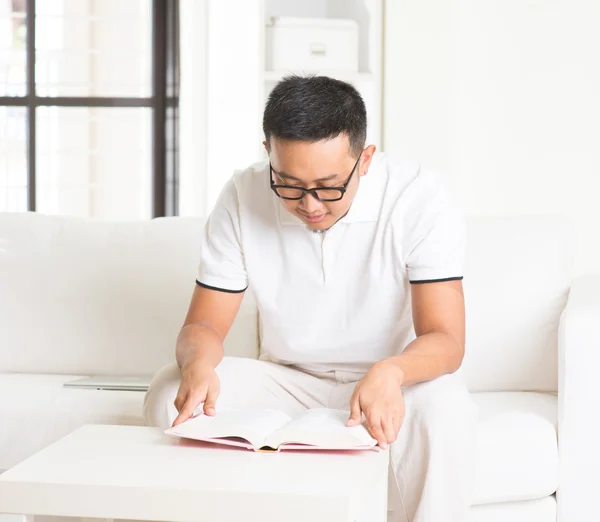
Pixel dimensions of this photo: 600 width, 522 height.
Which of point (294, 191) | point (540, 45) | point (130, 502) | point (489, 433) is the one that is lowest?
point (489, 433)

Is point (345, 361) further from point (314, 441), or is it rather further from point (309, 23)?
point (309, 23)

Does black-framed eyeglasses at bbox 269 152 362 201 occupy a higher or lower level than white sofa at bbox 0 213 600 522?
higher

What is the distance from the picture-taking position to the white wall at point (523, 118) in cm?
336

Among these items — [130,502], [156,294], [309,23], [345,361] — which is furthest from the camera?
[309,23]

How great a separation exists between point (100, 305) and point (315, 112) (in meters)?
1.08

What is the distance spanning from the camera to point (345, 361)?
1932 millimetres

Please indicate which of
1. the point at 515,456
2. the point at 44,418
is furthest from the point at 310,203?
the point at 44,418

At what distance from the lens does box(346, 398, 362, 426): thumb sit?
1.44 m

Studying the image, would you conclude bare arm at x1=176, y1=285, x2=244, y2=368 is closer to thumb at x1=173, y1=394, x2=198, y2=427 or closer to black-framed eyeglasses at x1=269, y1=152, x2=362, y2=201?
thumb at x1=173, y1=394, x2=198, y2=427

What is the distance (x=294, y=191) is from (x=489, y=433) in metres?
0.67

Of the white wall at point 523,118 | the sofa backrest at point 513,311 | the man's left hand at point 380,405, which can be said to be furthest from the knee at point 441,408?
the white wall at point 523,118

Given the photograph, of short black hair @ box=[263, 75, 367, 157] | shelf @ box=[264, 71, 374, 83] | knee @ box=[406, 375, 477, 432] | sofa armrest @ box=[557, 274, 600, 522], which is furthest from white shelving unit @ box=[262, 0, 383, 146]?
knee @ box=[406, 375, 477, 432]

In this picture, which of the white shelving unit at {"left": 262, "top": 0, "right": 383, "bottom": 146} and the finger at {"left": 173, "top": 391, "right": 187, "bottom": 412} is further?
the white shelving unit at {"left": 262, "top": 0, "right": 383, "bottom": 146}

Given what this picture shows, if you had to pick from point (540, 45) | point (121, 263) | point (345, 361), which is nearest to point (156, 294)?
point (121, 263)
